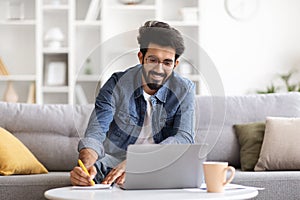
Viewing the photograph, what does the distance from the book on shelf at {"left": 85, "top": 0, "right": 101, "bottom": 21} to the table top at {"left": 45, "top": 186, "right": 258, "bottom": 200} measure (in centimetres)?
370

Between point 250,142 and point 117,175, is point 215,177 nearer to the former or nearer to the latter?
point 117,175

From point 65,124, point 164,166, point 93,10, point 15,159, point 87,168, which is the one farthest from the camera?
point 93,10

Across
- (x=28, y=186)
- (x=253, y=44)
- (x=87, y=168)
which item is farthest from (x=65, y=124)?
(x=253, y=44)

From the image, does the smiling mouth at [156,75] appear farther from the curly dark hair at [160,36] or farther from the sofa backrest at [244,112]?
the sofa backrest at [244,112]

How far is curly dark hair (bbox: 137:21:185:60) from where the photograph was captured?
5.92 ft

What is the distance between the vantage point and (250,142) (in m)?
3.26

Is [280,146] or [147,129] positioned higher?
[147,129]

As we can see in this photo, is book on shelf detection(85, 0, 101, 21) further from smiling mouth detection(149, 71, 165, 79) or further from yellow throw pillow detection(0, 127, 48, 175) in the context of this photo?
smiling mouth detection(149, 71, 165, 79)

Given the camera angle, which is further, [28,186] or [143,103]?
[28,186]

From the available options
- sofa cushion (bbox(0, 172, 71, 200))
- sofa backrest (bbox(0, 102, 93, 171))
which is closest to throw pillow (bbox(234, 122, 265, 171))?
sofa backrest (bbox(0, 102, 93, 171))

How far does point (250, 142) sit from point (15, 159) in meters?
1.24

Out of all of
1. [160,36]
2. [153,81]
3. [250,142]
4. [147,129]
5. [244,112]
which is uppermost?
[160,36]

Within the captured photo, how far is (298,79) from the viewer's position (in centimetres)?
550

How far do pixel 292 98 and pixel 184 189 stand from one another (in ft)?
5.69
